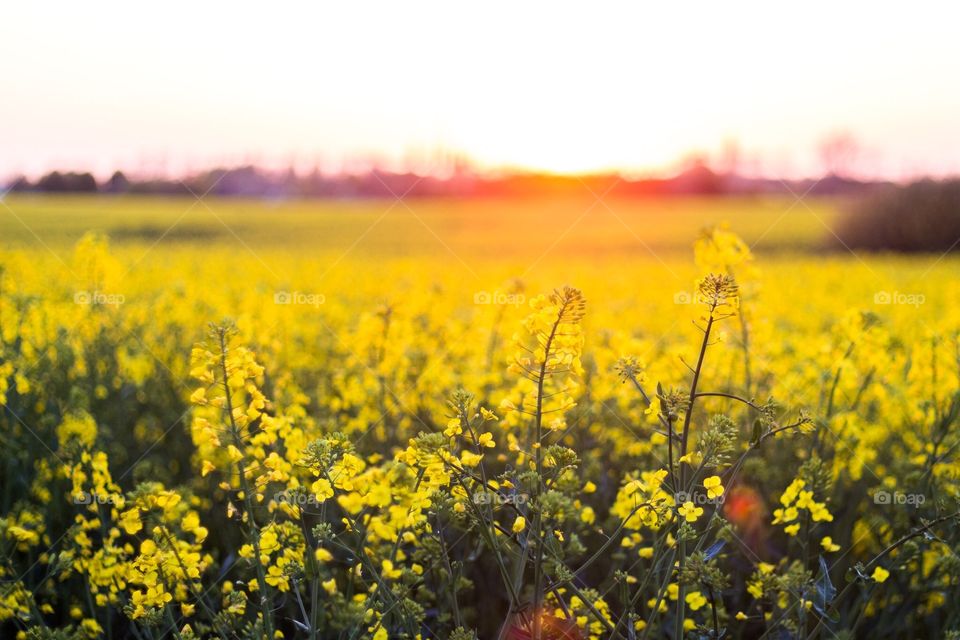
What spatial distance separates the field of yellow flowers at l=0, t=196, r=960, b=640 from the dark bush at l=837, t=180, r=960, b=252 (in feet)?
94.3

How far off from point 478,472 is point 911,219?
1397 inches

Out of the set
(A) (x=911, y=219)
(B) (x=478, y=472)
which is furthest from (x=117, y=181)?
(B) (x=478, y=472)

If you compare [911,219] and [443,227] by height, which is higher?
[911,219]

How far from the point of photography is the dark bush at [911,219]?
32719 mm

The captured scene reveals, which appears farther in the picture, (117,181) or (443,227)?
(443,227)

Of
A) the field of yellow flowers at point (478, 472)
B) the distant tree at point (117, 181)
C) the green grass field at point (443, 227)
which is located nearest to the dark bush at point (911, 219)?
the green grass field at point (443, 227)

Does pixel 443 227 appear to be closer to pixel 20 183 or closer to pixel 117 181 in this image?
pixel 117 181

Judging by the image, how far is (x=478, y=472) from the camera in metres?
2.84

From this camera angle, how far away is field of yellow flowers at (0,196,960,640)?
7.48ft

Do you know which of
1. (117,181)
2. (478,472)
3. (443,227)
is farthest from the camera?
(443,227)

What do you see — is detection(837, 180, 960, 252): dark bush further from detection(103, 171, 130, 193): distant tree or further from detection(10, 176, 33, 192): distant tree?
detection(10, 176, 33, 192): distant tree

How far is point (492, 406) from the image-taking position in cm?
456

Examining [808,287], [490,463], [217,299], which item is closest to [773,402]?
[490,463]

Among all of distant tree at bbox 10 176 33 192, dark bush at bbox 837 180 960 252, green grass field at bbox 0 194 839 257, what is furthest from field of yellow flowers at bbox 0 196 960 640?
distant tree at bbox 10 176 33 192
